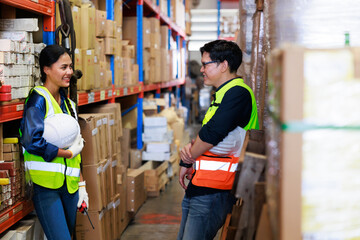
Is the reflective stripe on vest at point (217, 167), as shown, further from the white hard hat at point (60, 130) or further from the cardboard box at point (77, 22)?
the cardboard box at point (77, 22)

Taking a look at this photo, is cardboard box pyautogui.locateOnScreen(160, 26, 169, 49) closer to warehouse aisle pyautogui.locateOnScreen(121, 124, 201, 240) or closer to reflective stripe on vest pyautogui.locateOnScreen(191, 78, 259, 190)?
warehouse aisle pyautogui.locateOnScreen(121, 124, 201, 240)

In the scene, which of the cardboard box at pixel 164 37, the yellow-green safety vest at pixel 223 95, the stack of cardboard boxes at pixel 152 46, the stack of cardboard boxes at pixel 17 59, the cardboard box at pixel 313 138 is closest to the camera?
the cardboard box at pixel 313 138

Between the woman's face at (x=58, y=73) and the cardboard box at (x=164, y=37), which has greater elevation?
the cardboard box at (x=164, y=37)

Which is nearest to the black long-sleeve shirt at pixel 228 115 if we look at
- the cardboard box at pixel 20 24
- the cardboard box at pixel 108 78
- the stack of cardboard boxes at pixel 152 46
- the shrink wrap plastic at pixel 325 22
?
the shrink wrap plastic at pixel 325 22

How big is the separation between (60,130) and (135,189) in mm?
2702

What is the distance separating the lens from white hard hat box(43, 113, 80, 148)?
290cm

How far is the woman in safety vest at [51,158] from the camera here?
2.84m

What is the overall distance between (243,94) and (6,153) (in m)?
1.58

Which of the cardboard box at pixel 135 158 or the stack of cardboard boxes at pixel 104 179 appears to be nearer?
the stack of cardboard boxes at pixel 104 179

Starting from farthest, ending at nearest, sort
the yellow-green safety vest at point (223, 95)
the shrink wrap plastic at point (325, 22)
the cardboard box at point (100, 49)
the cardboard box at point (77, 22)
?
the cardboard box at point (100, 49), the cardboard box at point (77, 22), the yellow-green safety vest at point (223, 95), the shrink wrap plastic at point (325, 22)

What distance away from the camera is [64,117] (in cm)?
299

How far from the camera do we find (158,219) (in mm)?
5512

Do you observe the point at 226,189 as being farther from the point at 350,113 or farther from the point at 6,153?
the point at 350,113

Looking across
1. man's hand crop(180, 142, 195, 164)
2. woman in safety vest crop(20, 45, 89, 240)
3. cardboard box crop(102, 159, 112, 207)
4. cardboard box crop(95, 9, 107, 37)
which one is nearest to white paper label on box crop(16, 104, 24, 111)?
woman in safety vest crop(20, 45, 89, 240)
